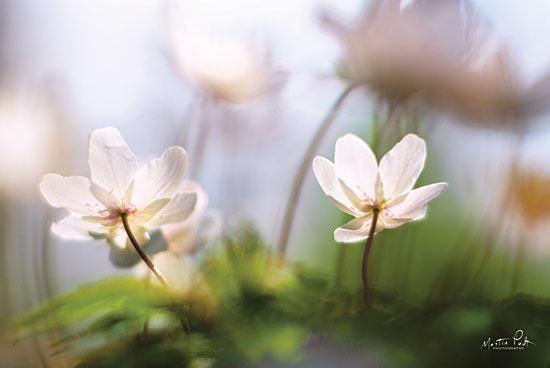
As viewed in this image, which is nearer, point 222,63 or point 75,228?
point 75,228

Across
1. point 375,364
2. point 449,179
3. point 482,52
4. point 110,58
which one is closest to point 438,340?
point 375,364

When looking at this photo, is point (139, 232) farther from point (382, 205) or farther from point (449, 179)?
point (449, 179)

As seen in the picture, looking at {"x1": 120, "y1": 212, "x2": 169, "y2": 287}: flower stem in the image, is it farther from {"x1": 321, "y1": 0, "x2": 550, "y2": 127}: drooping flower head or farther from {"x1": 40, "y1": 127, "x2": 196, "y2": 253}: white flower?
{"x1": 321, "y1": 0, "x2": 550, "y2": 127}: drooping flower head

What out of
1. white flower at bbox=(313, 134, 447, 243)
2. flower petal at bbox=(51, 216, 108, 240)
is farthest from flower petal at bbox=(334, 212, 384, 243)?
flower petal at bbox=(51, 216, 108, 240)

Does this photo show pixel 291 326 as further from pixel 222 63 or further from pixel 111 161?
pixel 222 63
